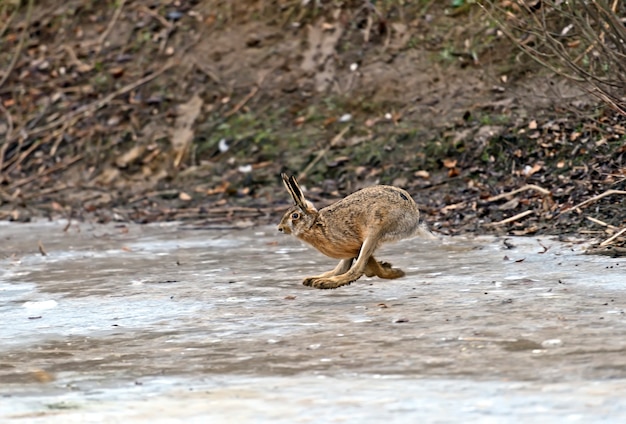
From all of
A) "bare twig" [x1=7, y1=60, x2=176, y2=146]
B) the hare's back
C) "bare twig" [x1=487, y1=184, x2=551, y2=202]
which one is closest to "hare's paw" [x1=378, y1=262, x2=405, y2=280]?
the hare's back

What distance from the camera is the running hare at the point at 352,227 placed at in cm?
771

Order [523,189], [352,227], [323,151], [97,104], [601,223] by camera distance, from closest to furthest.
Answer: [352,227], [601,223], [523,189], [323,151], [97,104]

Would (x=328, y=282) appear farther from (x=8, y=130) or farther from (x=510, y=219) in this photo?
(x=8, y=130)

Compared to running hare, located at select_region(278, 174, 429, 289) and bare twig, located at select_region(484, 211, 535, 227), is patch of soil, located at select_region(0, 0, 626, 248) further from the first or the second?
running hare, located at select_region(278, 174, 429, 289)

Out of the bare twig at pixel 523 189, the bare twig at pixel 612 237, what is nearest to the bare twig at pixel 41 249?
the bare twig at pixel 523 189

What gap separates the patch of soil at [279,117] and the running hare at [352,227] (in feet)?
8.17

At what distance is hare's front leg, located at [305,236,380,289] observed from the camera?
7.68 m

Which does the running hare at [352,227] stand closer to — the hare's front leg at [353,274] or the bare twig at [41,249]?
the hare's front leg at [353,274]

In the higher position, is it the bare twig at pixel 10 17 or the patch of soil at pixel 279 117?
the bare twig at pixel 10 17

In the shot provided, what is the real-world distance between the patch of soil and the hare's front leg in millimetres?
2690

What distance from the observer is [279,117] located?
14.5 m

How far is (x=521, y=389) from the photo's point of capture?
482cm

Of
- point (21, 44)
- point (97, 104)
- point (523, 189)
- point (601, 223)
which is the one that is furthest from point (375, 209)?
point (21, 44)

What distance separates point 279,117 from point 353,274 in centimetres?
703
